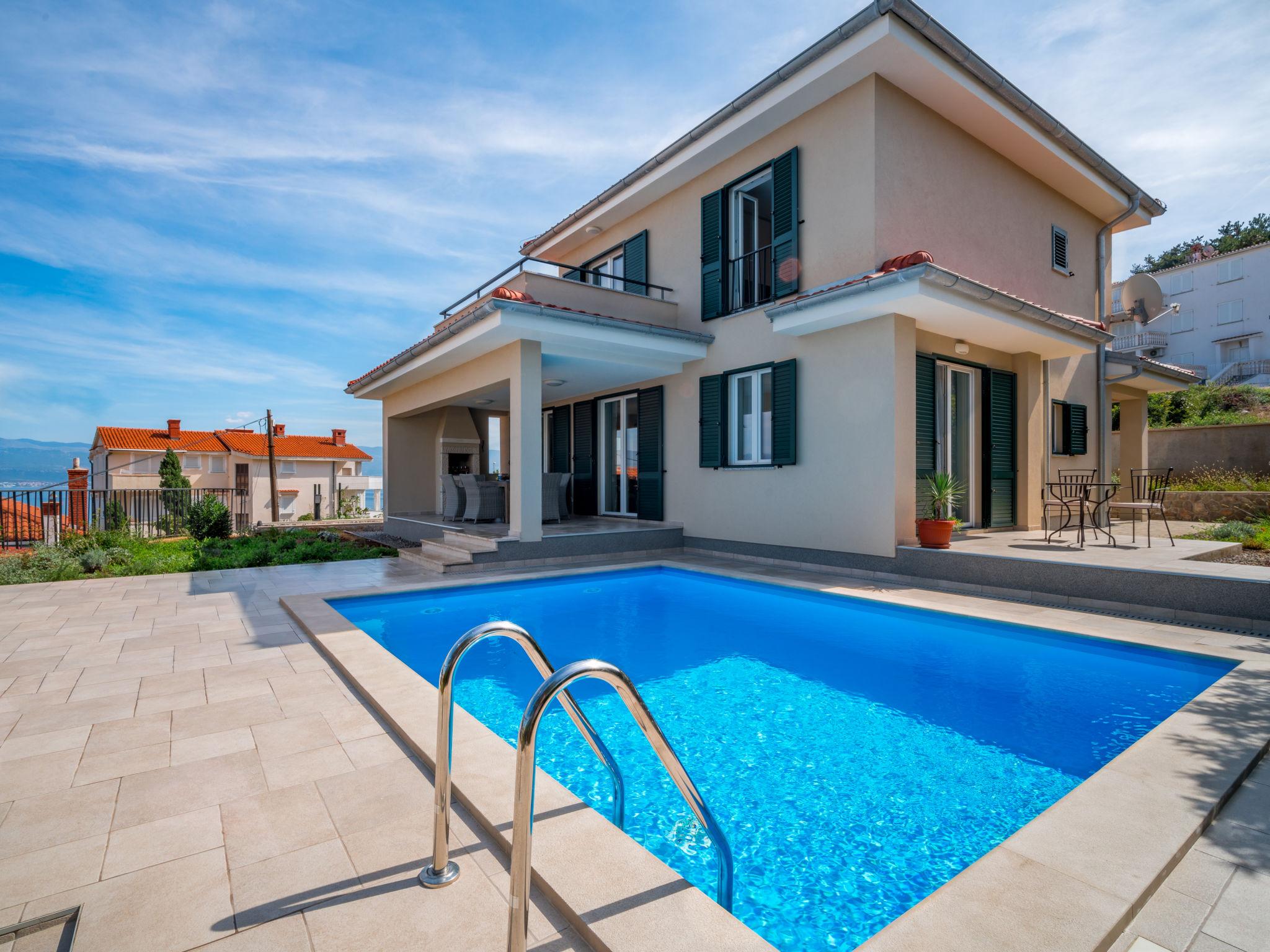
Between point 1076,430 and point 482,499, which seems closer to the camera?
point 1076,430

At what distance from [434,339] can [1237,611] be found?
10577 mm

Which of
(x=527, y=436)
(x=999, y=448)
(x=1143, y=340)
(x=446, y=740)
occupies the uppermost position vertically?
(x=1143, y=340)

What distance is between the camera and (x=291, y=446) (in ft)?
142

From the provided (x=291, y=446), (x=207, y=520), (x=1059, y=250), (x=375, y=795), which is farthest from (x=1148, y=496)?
(x=291, y=446)

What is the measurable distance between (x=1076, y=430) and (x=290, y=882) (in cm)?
1379

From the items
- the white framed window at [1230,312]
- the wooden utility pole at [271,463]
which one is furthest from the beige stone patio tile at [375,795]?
the white framed window at [1230,312]

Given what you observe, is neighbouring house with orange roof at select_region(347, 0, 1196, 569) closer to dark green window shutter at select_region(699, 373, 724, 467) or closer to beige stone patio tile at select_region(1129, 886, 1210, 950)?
dark green window shutter at select_region(699, 373, 724, 467)

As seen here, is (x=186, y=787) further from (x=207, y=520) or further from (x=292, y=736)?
(x=207, y=520)

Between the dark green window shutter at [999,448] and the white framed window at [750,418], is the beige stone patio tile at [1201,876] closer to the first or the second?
the white framed window at [750,418]

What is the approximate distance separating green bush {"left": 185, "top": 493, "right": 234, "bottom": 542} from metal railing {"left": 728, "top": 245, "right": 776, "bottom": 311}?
12229mm

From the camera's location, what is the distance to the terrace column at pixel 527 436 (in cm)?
921

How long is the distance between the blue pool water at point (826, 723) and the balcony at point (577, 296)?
5.57m

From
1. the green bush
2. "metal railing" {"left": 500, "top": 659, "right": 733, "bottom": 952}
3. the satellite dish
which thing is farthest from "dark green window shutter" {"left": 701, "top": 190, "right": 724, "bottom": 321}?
the green bush

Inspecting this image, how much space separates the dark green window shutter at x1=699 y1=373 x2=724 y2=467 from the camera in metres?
10.6
